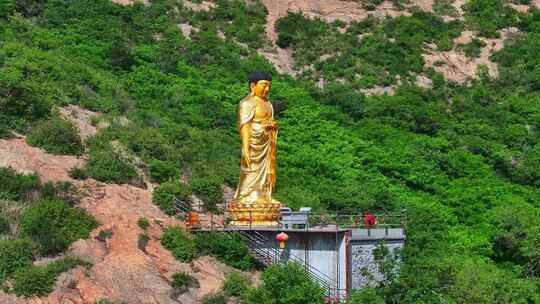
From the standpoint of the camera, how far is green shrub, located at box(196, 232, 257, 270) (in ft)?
85.3

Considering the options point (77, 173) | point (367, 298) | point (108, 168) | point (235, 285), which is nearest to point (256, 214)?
point (235, 285)

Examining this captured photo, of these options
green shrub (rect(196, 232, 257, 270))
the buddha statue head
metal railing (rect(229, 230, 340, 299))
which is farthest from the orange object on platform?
the buddha statue head

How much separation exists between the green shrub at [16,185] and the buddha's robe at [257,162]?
6.15 meters

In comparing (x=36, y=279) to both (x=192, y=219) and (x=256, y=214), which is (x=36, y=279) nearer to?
(x=192, y=219)

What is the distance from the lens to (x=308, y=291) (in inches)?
883

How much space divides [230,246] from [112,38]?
2338 cm

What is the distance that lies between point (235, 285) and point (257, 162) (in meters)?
4.89

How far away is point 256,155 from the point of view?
27.8 meters

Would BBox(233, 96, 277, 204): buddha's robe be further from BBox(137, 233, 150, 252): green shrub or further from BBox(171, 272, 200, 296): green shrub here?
BBox(171, 272, 200, 296): green shrub

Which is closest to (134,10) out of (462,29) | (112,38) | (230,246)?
(112,38)

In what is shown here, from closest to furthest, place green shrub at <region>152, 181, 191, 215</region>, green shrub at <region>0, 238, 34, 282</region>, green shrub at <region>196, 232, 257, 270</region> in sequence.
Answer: green shrub at <region>0, 238, 34, 282</region> < green shrub at <region>196, 232, 257, 270</region> < green shrub at <region>152, 181, 191, 215</region>

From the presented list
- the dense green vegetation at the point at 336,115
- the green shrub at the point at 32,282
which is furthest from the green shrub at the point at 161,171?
the green shrub at the point at 32,282

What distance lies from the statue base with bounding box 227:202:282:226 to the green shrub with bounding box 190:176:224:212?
391 cm

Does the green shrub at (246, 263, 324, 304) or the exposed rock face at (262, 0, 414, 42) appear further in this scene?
the exposed rock face at (262, 0, 414, 42)
